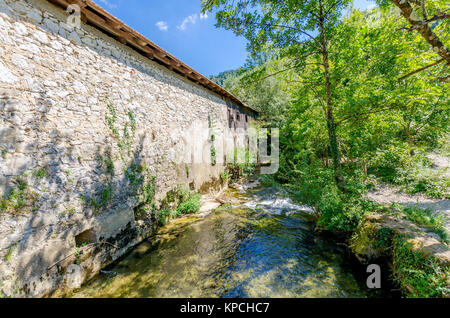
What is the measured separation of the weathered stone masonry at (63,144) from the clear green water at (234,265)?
721 millimetres

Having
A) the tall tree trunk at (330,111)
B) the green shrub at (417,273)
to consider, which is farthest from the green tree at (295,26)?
the green shrub at (417,273)

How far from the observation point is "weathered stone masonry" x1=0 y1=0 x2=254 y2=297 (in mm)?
2430

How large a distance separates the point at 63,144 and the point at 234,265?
3.99 metres

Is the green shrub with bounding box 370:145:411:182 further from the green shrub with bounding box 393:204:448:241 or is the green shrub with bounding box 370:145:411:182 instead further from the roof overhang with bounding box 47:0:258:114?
the roof overhang with bounding box 47:0:258:114

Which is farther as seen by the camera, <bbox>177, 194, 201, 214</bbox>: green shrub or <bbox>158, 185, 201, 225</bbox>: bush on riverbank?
<bbox>177, 194, 201, 214</bbox>: green shrub

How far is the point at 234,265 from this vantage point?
3498 mm

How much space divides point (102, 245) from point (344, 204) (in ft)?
17.8

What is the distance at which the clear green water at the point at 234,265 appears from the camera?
2.88m

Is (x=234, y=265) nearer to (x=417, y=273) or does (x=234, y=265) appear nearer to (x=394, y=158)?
(x=417, y=273)

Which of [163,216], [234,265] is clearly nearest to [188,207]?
[163,216]

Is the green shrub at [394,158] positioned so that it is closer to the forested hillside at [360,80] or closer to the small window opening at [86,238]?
the forested hillside at [360,80]

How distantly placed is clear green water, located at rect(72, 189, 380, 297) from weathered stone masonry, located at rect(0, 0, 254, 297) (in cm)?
72

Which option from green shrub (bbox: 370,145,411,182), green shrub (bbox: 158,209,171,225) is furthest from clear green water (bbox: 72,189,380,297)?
green shrub (bbox: 370,145,411,182)
